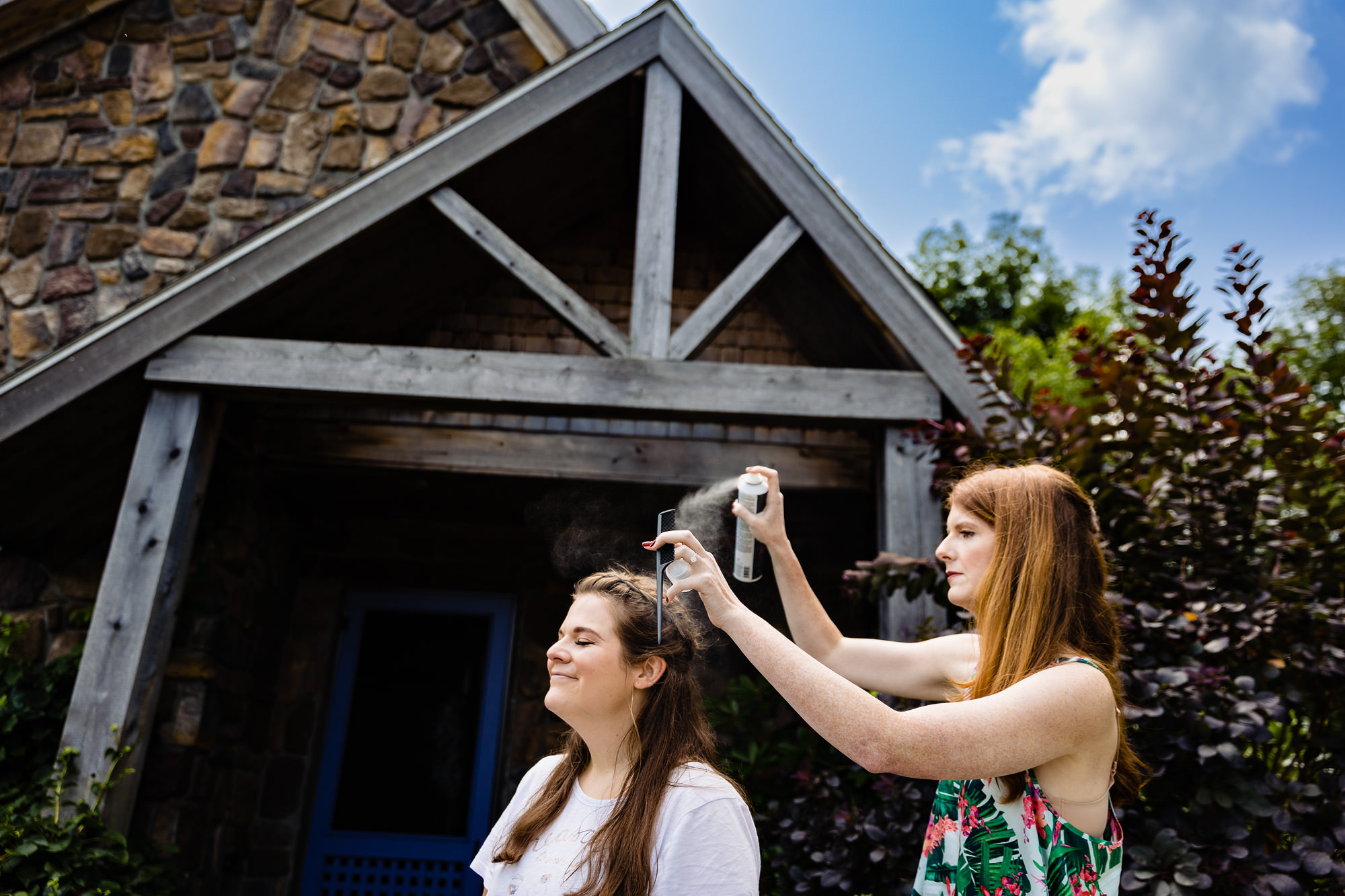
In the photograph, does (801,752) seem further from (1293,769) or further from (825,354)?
(825,354)

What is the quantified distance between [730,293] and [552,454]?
141 centimetres

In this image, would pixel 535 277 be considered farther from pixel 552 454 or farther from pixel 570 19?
pixel 570 19

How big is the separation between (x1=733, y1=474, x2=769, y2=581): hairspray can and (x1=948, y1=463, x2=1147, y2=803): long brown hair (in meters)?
0.47

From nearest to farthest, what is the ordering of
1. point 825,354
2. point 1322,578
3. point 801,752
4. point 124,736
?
point 1322,578, point 124,736, point 801,752, point 825,354

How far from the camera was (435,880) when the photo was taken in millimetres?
4762

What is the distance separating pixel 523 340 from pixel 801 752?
8.70 ft

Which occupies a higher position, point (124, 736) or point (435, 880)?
point (124, 736)

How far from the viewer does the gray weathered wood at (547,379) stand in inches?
132

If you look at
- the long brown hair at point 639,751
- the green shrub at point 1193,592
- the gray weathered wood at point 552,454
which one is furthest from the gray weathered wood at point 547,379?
the long brown hair at point 639,751

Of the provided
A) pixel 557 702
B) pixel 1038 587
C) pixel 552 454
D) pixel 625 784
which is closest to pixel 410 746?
pixel 552 454

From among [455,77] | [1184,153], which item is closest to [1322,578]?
[455,77]

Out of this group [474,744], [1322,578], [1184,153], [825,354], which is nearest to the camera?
[1322,578]

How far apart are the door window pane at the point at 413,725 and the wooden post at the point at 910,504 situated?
2871 millimetres

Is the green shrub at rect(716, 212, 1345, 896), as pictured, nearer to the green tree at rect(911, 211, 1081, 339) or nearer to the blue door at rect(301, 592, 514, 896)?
the blue door at rect(301, 592, 514, 896)
